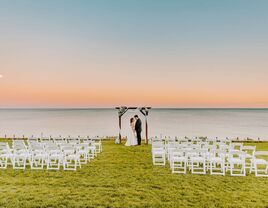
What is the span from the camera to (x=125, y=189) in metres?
6.46

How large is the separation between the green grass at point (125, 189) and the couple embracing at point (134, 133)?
5966 mm

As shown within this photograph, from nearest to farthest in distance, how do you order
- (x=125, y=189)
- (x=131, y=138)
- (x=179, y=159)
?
(x=125, y=189)
(x=179, y=159)
(x=131, y=138)

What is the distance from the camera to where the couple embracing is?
14.9 metres

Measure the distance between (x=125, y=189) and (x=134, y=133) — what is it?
857cm

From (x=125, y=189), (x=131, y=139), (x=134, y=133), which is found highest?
(x=134, y=133)

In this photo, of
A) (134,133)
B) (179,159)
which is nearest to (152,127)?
(134,133)

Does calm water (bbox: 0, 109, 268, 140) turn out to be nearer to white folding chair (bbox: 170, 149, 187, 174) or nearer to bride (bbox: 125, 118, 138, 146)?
bride (bbox: 125, 118, 138, 146)

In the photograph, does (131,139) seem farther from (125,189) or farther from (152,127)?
(152,127)

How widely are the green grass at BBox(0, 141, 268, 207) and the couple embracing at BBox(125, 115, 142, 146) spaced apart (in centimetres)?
597

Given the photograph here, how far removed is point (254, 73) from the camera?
33062 millimetres

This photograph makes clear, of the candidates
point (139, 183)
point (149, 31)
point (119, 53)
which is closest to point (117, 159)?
point (139, 183)

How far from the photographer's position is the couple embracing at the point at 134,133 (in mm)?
14938

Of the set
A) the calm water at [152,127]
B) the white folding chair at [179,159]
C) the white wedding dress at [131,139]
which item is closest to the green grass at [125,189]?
the white folding chair at [179,159]

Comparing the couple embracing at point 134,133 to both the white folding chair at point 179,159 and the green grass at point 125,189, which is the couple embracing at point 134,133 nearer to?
the green grass at point 125,189
